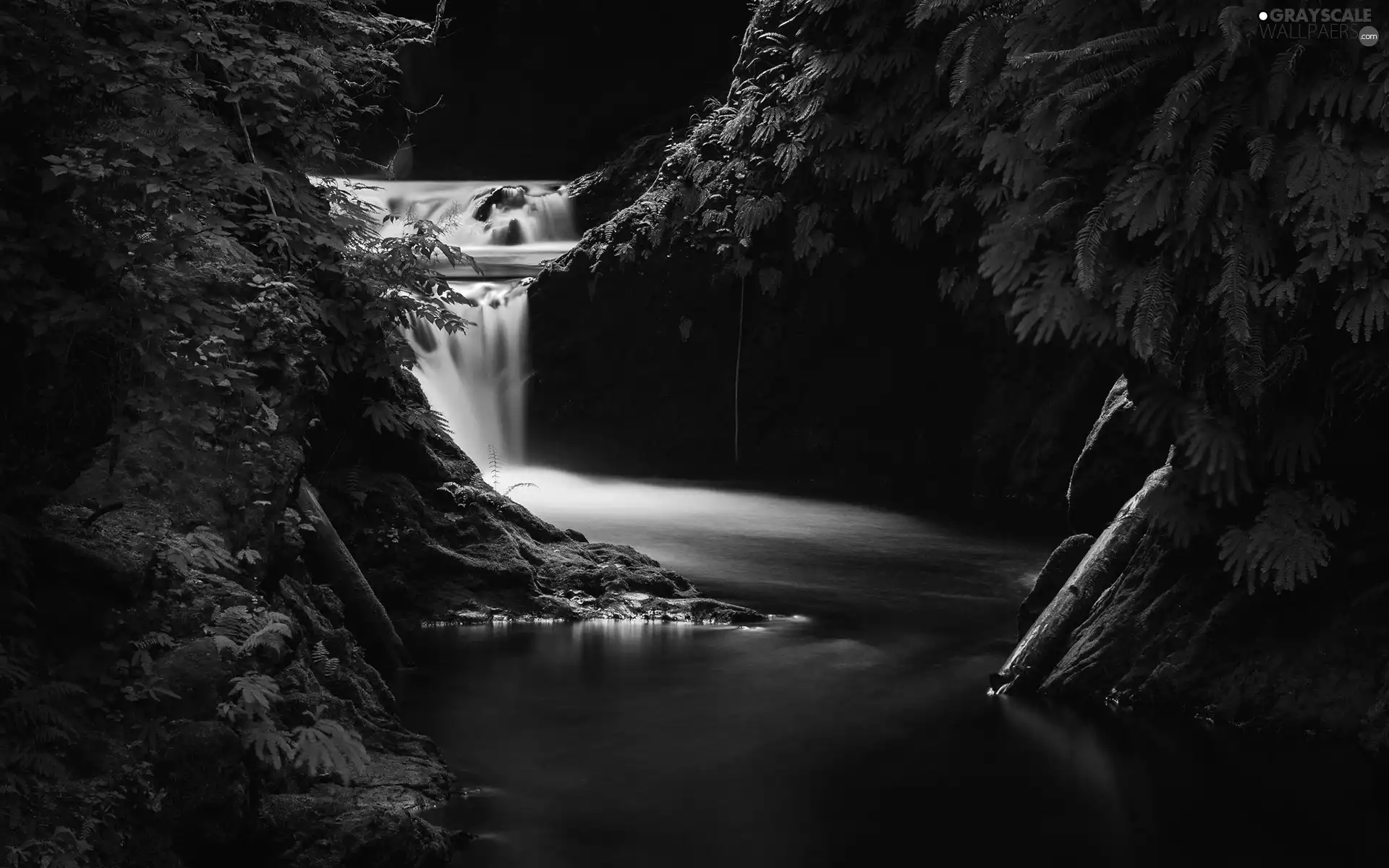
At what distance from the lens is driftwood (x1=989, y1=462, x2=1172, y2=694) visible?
755 cm

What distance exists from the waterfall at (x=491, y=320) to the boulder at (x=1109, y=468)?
7.69 m

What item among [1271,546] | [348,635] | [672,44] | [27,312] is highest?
[672,44]

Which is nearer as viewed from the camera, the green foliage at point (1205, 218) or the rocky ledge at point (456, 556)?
the green foliage at point (1205, 218)

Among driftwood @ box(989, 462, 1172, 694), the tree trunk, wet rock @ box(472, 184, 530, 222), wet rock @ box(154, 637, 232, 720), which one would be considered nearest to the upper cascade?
wet rock @ box(472, 184, 530, 222)

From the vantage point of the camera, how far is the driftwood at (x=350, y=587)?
7066mm

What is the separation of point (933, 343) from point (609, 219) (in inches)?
180

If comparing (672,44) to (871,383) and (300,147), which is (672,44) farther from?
(300,147)

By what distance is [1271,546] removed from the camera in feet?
21.2

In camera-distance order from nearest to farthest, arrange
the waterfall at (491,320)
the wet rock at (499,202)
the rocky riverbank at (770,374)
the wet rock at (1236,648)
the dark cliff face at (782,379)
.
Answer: the wet rock at (1236,648)
the waterfall at (491,320)
the rocky riverbank at (770,374)
the dark cliff face at (782,379)
the wet rock at (499,202)

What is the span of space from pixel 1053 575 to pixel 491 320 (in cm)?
933

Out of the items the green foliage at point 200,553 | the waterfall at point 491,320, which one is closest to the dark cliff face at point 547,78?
the waterfall at point 491,320

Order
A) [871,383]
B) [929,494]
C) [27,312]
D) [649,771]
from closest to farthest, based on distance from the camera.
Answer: [27,312] < [649,771] < [929,494] < [871,383]

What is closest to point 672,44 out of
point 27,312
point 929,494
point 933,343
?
point 933,343

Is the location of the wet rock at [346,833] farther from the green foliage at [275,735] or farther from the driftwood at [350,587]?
the driftwood at [350,587]
